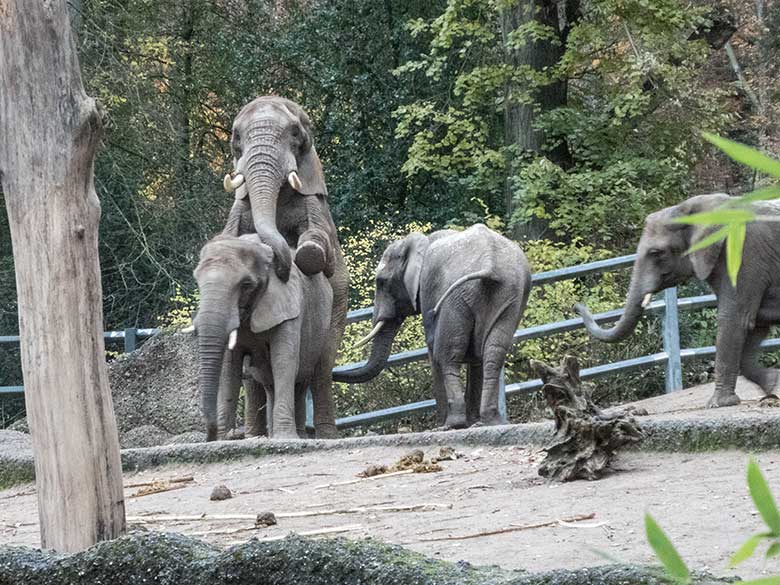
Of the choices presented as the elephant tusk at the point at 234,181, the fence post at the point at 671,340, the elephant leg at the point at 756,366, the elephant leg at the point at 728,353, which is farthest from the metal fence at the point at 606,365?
the elephant leg at the point at 728,353

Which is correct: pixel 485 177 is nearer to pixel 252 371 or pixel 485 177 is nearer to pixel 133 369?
pixel 133 369

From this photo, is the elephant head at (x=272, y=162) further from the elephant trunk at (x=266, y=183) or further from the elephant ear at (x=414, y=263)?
the elephant ear at (x=414, y=263)

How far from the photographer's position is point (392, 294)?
1233 centimetres

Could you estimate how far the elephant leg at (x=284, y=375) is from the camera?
1045cm

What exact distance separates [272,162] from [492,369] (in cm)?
232

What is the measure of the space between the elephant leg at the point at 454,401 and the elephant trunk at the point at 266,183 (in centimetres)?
141

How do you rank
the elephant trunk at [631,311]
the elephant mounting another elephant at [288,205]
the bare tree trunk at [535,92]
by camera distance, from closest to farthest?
the elephant trunk at [631,311], the elephant mounting another elephant at [288,205], the bare tree trunk at [535,92]

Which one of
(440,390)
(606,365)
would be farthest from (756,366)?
(606,365)

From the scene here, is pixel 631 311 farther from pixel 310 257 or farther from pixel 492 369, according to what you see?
pixel 310 257

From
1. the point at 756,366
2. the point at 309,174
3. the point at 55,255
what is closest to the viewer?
the point at 55,255

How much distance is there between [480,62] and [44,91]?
1645cm

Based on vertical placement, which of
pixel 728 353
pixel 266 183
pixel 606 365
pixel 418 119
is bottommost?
pixel 606 365

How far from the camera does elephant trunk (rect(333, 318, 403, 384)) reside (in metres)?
12.4

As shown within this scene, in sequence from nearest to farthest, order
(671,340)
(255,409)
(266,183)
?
(266,183) < (255,409) < (671,340)
